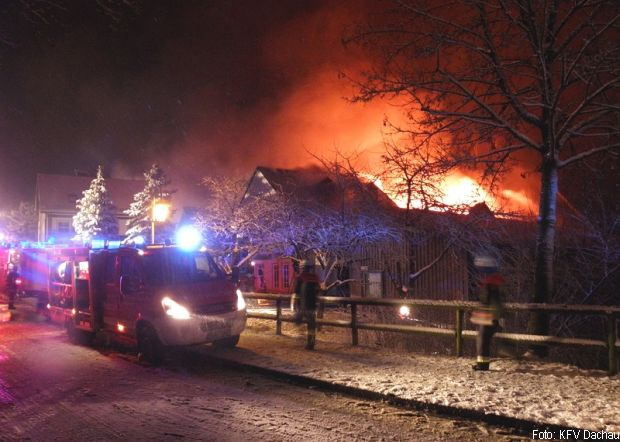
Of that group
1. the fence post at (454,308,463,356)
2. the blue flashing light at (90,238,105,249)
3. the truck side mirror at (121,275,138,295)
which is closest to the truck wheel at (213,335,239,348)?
the truck side mirror at (121,275,138,295)

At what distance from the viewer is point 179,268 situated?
10.6 m

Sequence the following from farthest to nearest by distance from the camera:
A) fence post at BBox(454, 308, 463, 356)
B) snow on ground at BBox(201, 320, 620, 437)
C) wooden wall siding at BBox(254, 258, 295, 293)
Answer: wooden wall siding at BBox(254, 258, 295, 293), fence post at BBox(454, 308, 463, 356), snow on ground at BBox(201, 320, 620, 437)

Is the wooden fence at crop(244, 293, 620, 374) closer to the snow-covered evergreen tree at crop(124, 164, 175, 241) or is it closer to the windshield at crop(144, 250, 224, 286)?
the windshield at crop(144, 250, 224, 286)

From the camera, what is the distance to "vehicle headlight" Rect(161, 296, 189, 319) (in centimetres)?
955

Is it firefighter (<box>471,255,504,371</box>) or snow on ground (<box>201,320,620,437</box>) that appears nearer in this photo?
snow on ground (<box>201,320,620,437</box>)

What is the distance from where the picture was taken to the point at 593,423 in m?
5.46

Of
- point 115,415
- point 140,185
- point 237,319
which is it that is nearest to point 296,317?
point 237,319

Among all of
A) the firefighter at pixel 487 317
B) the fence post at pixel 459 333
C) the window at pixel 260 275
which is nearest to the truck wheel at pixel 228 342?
the fence post at pixel 459 333

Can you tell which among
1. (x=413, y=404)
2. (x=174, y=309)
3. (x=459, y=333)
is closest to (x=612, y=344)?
(x=459, y=333)

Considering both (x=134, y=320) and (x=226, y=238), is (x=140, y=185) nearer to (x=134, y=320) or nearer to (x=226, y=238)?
(x=226, y=238)

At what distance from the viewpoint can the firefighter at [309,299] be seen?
34.7 ft

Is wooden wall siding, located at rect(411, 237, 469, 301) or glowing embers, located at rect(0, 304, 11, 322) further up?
wooden wall siding, located at rect(411, 237, 469, 301)

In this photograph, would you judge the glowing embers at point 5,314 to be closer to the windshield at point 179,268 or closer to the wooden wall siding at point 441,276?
the windshield at point 179,268

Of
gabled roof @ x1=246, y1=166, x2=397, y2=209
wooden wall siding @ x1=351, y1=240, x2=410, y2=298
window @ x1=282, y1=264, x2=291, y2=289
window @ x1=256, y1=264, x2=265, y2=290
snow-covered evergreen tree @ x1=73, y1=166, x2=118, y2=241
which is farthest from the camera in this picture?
snow-covered evergreen tree @ x1=73, y1=166, x2=118, y2=241
